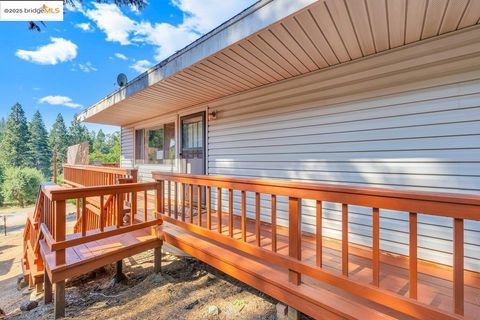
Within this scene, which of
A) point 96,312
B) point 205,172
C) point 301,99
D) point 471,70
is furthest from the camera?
point 205,172

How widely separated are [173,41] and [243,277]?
11.8m

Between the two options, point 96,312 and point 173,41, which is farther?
point 173,41

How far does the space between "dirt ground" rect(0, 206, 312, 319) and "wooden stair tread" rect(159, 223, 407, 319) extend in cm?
43

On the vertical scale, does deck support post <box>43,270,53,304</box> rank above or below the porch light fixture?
below

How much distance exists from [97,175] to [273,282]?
4899 mm

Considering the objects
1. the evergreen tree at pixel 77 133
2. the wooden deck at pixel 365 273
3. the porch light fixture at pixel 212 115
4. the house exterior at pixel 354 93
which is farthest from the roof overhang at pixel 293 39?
the evergreen tree at pixel 77 133

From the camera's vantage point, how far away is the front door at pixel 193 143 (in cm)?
509

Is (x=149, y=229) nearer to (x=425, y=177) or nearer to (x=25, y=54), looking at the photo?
(x=425, y=177)

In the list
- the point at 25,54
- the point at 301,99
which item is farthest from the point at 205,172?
the point at 25,54

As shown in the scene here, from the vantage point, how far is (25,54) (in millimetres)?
40688

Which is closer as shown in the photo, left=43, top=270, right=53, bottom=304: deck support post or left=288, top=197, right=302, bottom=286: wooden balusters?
left=288, top=197, right=302, bottom=286: wooden balusters

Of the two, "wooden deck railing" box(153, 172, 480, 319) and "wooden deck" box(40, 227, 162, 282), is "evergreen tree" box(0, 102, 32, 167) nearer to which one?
"wooden deck" box(40, 227, 162, 282)

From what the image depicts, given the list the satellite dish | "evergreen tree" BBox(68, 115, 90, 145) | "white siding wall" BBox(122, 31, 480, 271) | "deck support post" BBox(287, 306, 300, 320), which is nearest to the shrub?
the satellite dish

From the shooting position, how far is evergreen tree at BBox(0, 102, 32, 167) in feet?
119
